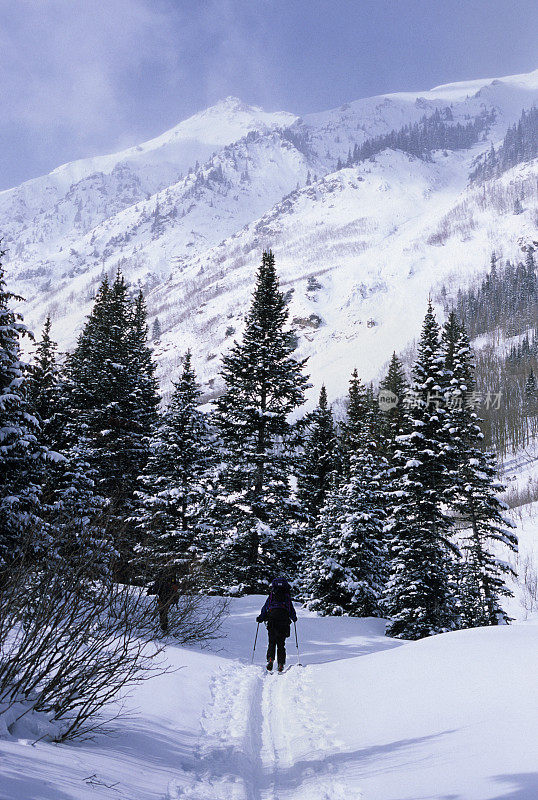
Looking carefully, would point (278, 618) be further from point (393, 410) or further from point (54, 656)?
point (393, 410)

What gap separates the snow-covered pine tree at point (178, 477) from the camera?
62.7ft

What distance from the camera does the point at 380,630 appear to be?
18.5 metres

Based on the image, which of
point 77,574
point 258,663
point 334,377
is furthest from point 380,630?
point 334,377

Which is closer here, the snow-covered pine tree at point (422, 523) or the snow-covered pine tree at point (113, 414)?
the snow-covered pine tree at point (422, 523)

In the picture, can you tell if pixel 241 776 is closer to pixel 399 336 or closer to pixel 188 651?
pixel 188 651

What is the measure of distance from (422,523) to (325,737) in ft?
49.9

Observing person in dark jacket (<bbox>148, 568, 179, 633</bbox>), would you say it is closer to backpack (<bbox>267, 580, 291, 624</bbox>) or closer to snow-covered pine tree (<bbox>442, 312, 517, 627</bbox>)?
backpack (<bbox>267, 580, 291, 624</bbox>)

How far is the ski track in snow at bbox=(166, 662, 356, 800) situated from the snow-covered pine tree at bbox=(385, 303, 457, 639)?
11.8 meters

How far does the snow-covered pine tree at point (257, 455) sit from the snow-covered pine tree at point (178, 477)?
0.91m

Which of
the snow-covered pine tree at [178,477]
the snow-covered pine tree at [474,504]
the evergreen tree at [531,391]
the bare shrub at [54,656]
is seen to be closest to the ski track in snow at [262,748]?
the bare shrub at [54,656]

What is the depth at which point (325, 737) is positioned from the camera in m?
6.21

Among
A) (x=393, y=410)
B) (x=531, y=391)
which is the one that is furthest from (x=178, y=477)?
(x=531, y=391)

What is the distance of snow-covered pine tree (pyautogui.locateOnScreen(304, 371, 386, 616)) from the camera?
20844 millimetres

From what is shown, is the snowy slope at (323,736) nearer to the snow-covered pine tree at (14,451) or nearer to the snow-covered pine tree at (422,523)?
the snow-covered pine tree at (14,451)
